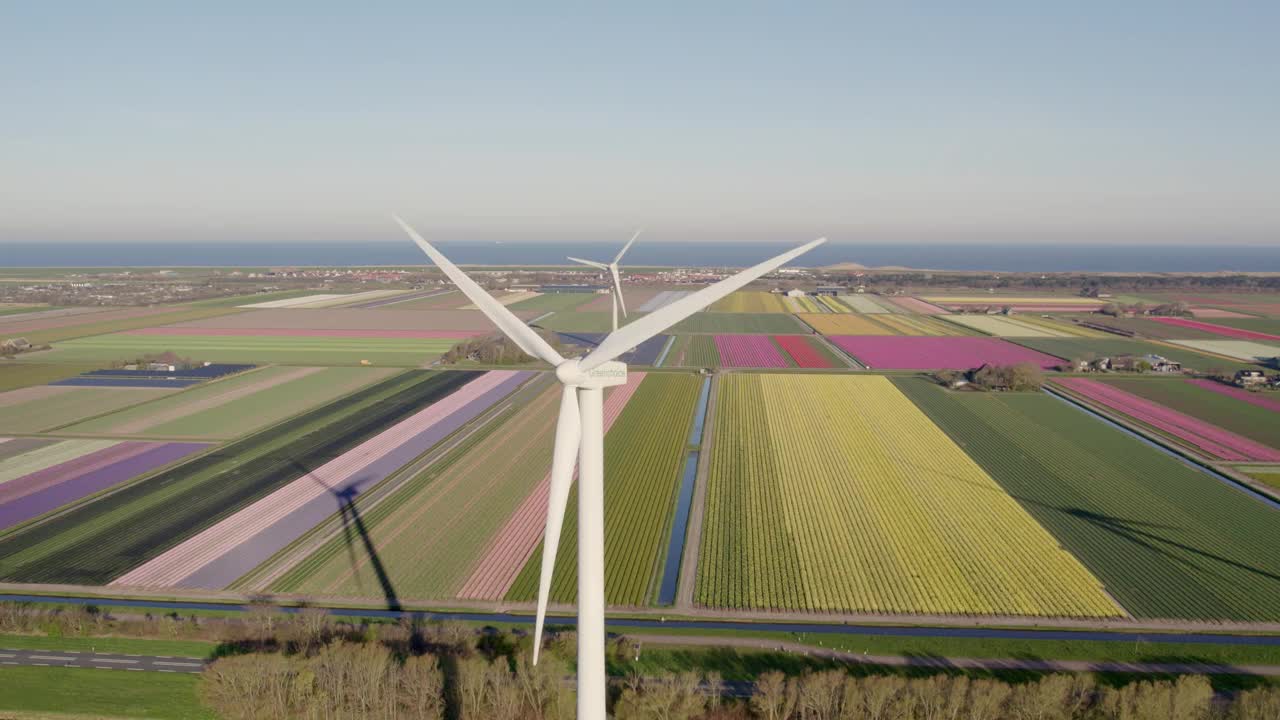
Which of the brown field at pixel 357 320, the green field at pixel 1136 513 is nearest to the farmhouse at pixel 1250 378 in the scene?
the green field at pixel 1136 513

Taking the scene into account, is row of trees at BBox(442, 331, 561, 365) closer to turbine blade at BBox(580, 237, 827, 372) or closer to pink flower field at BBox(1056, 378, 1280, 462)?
pink flower field at BBox(1056, 378, 1280, 462)

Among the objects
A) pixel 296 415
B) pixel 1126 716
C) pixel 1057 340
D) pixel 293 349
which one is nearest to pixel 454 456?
pixel 296 415

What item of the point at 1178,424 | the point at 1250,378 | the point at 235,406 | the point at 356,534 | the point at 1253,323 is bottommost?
the point at 356,534

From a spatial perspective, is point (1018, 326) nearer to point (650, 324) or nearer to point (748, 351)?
point (748, 351)

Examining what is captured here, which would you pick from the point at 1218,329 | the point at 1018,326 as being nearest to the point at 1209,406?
the point at 1018,326

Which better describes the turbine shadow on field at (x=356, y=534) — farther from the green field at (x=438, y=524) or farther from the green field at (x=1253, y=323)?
the green field at (x=1253, y=323)

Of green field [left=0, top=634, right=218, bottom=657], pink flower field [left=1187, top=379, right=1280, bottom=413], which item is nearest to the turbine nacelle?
green field [left=0, top=634, right=218, bottom=657]

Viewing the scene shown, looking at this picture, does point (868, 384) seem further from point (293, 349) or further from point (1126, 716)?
point (293, 349)
